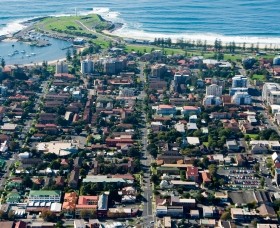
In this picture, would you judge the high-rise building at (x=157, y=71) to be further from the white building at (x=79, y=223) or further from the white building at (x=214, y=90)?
the white building at (x=79, y=223)

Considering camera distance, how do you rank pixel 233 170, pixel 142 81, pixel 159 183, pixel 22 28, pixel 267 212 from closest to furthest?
pixel 267 212 < pixel 159 183 < pixel 233 170 < pixel 142 81 < pixel 22 28

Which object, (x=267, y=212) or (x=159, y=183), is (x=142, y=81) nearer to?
(x=159, y=183)

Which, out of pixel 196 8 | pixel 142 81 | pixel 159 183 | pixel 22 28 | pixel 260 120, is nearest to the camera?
pixel 159 183

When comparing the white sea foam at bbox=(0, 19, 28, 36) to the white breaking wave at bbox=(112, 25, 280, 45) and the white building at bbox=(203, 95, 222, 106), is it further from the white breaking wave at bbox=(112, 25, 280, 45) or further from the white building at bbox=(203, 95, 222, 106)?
the white building at bbox=(203, 95, 222, 106)

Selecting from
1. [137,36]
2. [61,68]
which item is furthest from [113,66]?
[137,36]

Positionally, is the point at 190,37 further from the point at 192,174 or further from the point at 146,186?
the point at 146,186

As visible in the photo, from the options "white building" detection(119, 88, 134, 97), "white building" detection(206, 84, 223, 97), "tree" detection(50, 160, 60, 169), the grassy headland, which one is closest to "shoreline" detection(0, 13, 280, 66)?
the grassy headland

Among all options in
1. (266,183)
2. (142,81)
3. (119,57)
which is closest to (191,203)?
(266,183)
